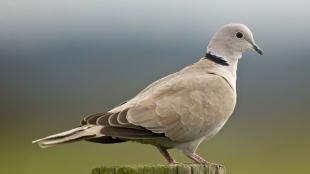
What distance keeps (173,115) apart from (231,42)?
4.94 feet

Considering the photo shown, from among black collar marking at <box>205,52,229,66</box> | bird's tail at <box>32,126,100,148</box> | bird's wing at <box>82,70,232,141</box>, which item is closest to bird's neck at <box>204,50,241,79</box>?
black collar marking at <box>205,52,229,66</box>

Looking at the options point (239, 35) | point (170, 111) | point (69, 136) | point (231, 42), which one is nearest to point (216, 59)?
point (231, 42)

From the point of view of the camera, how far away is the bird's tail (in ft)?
24.3

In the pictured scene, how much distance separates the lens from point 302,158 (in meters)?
17.0

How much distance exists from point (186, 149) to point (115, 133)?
784 mm

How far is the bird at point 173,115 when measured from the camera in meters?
7.90

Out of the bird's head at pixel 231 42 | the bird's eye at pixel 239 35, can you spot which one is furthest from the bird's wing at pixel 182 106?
the bird's eye at pixel 239 35

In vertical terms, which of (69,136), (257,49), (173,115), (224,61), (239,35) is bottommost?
(69,136)

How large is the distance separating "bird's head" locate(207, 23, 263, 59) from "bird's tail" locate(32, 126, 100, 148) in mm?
2103

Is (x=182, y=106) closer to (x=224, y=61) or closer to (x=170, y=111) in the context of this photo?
(x=170, y=111)

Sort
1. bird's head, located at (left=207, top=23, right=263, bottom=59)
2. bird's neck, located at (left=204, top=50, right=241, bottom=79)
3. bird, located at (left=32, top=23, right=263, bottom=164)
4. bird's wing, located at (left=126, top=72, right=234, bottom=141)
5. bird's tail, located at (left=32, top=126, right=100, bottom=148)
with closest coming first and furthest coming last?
1. bird's tail, located at (left=32, top=126, right=100, bottom=148)
2. bird, located at (left=32, top=23, right=263, bottom=164)
3. bird's wing, located at (left=126, top=72, right=234, bottom=141)
4. bird's neck, located at (left=204, top=50, right=241, bottom=79)
5. bird's head, located at (left=207, top=23, right=263, bottom=59)

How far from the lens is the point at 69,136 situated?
7.53 meters

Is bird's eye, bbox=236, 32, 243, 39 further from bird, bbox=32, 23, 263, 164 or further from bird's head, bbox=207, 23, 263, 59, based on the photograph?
bird, bbox=32, 23, 263, 164

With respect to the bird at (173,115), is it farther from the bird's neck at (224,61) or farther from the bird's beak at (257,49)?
the bird's beak at (257,49)
